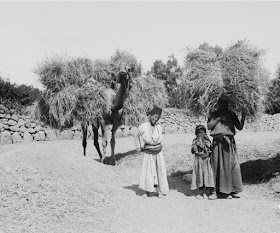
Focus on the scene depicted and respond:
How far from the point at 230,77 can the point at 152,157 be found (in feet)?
6.44

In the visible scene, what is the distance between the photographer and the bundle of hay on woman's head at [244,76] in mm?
5609

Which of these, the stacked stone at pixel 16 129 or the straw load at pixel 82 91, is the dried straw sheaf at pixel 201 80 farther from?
the stacked stone at pixel 16 129

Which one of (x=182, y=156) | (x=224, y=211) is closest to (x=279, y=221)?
(x=224, y=211)

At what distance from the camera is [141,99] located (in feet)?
34.8

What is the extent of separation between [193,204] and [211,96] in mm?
1861

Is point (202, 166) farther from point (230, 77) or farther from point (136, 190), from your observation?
point (230, 77)

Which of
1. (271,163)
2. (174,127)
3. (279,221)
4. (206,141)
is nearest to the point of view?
(279,221)

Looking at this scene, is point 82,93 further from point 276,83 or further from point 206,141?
point 276,83

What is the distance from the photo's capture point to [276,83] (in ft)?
21.1

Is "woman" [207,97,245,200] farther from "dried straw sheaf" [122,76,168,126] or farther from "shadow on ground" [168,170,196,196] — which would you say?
"dried straw sheaf" [122,76,168,126]

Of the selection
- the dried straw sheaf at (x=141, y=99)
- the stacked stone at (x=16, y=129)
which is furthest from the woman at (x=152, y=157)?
the stacked stone at (x=16, y=129)

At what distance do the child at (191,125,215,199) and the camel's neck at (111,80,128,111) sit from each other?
3486 mm

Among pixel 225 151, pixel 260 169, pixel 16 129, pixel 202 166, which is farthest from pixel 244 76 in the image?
pixel 16 129

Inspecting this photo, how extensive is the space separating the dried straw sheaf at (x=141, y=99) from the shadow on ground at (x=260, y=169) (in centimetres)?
375
